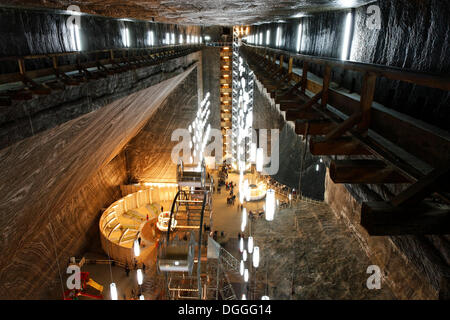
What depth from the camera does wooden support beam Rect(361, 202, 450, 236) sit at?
1.39 m

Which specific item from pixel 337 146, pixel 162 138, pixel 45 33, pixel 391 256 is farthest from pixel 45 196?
pixel 162 138

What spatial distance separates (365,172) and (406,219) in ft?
1.45

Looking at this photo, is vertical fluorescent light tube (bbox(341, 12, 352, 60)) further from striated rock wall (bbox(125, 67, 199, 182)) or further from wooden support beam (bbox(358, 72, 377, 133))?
striated rock wall (bbox(125, 67, 199, 182))

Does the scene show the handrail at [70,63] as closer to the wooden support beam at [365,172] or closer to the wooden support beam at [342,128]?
the wooden support beam at [342,128]

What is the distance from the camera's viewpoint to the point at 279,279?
7.84m

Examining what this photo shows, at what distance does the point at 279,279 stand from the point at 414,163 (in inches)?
275

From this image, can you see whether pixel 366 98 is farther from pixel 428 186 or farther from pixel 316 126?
pixel 428 186

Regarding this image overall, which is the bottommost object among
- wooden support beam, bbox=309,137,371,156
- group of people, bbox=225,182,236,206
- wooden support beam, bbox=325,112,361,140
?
group of people, bbox=225,182,236,206

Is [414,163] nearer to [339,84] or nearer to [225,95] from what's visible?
[339,84]

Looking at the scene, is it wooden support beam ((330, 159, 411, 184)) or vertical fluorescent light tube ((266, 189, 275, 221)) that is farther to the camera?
vertical fluorescent light tube ((266, 189, 275, 221))

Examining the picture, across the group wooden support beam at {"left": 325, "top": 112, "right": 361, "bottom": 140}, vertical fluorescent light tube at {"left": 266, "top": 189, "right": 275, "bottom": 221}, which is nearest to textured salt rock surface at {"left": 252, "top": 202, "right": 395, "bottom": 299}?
vertical fluorescent light tube at {"left": 266, "top": 189, "right": 275, "bottom": 221}

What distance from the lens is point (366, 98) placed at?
215 centimetres

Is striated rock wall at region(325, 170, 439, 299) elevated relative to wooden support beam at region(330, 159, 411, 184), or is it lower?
lower

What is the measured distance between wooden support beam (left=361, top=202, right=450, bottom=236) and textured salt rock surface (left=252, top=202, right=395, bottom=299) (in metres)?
4.99
